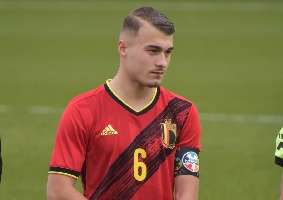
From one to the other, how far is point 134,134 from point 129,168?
8.8 inches

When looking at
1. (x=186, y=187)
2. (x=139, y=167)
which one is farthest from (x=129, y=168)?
(x=186, y=187)

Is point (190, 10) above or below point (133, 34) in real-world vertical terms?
below

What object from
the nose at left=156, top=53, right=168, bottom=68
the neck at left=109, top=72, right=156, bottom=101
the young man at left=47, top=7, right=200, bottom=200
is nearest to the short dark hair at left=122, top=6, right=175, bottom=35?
the young man at left=47, top=7, right=200, bottom=200

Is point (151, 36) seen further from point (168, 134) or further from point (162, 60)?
point (168, 134)

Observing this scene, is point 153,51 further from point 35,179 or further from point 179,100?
point 35,179

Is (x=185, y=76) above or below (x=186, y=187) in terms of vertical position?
below

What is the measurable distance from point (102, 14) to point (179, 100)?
2080 cm

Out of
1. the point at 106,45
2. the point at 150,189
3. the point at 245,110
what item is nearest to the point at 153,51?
the point at 150,189

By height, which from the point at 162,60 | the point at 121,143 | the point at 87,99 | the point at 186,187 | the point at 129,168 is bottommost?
the point at 186,187

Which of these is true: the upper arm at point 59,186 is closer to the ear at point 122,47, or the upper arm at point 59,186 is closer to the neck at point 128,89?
the neck at point 128,89

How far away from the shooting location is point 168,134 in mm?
5691

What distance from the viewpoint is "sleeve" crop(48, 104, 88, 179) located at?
543 cm

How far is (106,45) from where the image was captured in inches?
842

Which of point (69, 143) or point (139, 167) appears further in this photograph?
Answer: point (139, 167)
